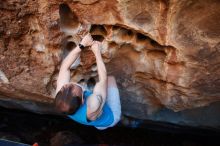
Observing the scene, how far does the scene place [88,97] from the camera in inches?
53.4

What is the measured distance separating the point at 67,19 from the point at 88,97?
354mm

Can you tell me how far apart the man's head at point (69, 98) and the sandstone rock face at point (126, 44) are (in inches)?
9.8

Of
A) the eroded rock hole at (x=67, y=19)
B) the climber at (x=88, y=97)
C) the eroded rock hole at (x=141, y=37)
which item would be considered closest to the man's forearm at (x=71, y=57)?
the climber at (x=88, y=97)

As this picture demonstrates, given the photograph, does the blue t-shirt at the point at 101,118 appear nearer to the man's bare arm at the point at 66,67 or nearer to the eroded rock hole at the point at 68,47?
the man's bare arm at the point at 66,67

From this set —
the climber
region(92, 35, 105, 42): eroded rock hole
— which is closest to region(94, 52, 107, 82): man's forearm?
the climber

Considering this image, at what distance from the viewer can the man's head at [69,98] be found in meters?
→ 1.28

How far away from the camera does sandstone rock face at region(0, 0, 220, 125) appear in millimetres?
1313

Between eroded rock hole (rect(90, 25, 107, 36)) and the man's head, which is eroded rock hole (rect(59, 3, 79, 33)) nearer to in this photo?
eroded rock hole (rect(90, 25, 107, 36))

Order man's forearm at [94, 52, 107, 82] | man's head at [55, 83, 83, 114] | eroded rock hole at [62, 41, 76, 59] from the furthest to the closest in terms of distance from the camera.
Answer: eroded rock hole at [62, 41, 76, 59] → man's forearm at [94, 52, 107, 82] → man's head at [55, 83, 83, 114]

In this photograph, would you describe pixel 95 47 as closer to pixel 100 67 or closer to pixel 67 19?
pixel 100 67

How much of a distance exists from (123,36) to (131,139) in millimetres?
920

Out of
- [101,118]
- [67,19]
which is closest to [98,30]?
[67,19]

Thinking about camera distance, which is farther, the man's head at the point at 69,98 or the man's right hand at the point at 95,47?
the man's right hand at the point at 95,47

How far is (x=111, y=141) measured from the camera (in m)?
2.17
